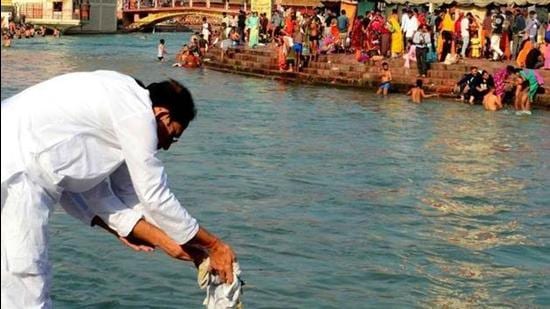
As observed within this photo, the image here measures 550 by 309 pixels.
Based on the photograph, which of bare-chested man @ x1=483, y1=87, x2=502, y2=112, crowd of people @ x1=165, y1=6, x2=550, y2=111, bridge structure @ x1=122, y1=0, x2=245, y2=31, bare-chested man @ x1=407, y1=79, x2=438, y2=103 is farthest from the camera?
bridge structure @ x1=122, y1=0, x2=245, y2=31

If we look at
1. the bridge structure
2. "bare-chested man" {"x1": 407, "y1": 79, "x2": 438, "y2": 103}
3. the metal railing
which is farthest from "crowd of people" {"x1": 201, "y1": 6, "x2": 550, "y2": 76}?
the bridge structure

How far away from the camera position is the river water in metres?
7.72

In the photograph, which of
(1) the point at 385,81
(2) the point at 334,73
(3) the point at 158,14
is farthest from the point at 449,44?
(3) the point at 158,14

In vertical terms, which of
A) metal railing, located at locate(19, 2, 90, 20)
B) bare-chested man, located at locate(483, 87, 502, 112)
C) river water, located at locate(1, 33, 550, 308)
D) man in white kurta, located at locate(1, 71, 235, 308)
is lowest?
river water, located at locate(1, 33, 550, 308)

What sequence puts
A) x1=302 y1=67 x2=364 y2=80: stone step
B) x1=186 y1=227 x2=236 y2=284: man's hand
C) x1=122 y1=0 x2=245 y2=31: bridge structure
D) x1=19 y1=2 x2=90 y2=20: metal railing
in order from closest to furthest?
x1=186 y1=227 x2=236 y2=284: man's hand < x1=302 y1=67 x2=364 y2=80: stone step < x1=19 y1=2 x2=90 y2=20: metal railing < x1=122 y1=0 x2=245 y2=31: bridge structure

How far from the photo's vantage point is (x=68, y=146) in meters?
3.35

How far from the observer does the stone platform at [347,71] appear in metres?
24.9

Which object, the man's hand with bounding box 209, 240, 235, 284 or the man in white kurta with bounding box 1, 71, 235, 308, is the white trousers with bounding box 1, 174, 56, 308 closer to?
the man in white kurta with bounding box 1, 71, 235, 308

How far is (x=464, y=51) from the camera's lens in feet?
86.4

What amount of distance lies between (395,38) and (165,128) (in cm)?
2410

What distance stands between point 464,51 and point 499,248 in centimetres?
1743

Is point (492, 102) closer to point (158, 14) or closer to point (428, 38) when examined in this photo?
point (428, 38)

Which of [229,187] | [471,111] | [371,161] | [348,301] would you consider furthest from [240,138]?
[348,301]

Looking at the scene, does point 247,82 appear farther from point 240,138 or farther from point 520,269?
point 520,269
